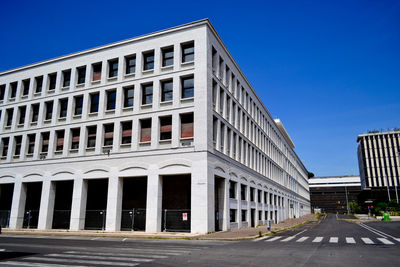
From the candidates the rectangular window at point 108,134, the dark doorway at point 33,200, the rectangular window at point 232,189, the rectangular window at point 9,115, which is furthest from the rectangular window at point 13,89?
the rectangular window at point 232,189

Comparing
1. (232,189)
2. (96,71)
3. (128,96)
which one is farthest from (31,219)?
(232,189)

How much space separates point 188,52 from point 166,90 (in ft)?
13.7

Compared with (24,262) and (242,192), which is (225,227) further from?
(24,262)

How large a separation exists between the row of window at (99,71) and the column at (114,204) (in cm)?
1072

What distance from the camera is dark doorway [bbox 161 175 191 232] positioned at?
27.6 metres

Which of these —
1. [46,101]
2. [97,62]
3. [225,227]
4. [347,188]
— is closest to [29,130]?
[46,101]

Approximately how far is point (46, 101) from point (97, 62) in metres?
7.73

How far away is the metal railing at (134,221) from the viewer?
93.4ft

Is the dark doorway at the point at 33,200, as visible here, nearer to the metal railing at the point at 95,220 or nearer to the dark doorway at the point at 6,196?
the dark doorway at the point at 6,196

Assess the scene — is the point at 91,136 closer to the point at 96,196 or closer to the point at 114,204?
the point at 96,196

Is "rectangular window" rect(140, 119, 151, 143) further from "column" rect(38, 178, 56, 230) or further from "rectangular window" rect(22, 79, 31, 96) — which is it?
"rectangular window" rect(22, 79, 31, 96)

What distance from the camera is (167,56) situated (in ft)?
98.6

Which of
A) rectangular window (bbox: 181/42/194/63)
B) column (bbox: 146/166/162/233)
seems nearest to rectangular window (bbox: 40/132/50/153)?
column (bbox: 146/166/162/233)

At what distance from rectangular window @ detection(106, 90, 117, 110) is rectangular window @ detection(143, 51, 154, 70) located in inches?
167
